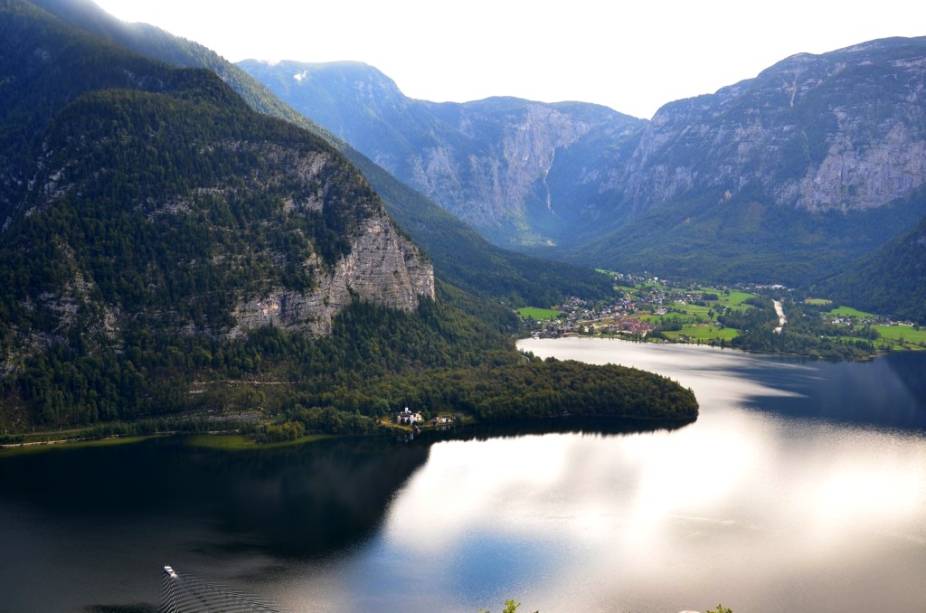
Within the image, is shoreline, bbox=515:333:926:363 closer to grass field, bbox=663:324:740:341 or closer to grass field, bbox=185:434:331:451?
grass field, bbox=663:324:740:341

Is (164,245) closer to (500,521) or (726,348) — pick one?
(500,521)

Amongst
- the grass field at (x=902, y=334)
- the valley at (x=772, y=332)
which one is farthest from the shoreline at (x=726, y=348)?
the grass field at (x=902, y=334)

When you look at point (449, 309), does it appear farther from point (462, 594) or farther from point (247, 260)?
point (462, 594)

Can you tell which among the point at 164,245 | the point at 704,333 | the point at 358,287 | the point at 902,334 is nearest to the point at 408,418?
the point at 358,287

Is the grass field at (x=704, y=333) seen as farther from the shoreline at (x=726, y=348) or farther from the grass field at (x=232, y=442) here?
the grass field at (x=232, y=442)

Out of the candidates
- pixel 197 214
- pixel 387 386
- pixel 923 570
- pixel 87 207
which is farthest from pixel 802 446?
pixel 87 207

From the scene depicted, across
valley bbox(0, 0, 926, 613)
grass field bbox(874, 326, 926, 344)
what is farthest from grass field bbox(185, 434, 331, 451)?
grass field bbox(874, 326, 926, 344)

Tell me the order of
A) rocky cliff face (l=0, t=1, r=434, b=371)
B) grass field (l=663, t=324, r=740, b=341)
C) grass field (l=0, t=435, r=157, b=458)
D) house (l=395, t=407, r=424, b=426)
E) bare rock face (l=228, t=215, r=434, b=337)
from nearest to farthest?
1. grass field (l=0, t=435, r=157, b=458)
2. house (l=395, t=407, r=424, b=426)
3. rocky cliff face (l=0, t=1, r=434, b=371)
4. bare rock face (l=228, t=215, r=434, b=337)
5. grass field (l=663, t=324, r=740, b=341)
